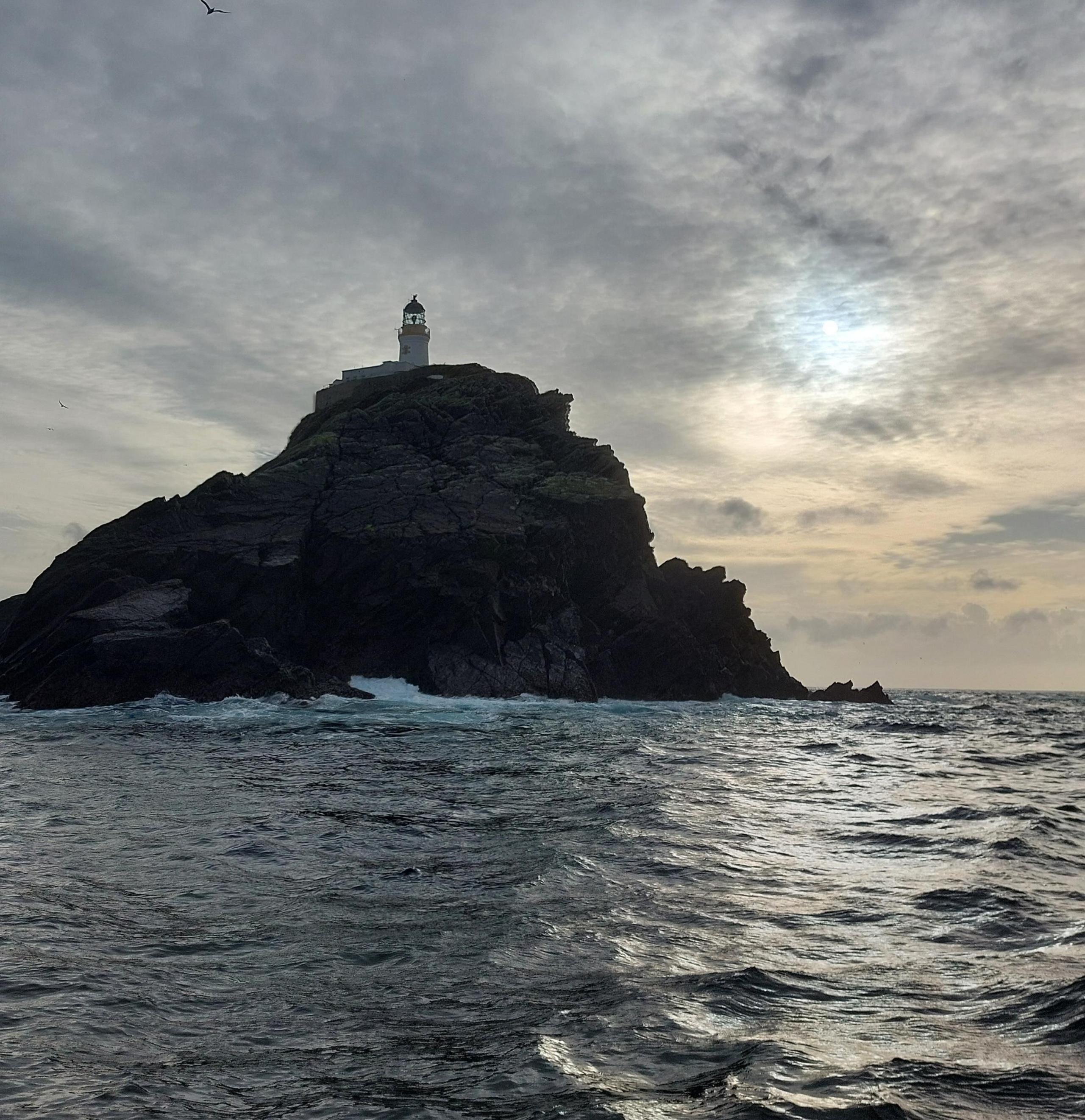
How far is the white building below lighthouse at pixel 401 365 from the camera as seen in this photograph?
95250mm

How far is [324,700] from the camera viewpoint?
56.2 metres

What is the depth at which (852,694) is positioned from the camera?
101m

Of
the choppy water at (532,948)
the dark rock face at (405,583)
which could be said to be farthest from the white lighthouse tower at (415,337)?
the choppy water at (532,948)

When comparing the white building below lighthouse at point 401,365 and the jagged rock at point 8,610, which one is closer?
the jagged rock at point 8,610

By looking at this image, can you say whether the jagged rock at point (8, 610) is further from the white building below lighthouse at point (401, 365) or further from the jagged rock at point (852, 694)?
the jagged rock at point (852, 694)

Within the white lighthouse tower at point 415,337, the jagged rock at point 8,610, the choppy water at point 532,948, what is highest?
the white lighthouse tower at point 415,337

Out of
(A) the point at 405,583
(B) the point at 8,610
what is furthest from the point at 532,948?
(B) the point at 8,610

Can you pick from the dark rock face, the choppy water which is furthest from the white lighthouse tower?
the choppy water

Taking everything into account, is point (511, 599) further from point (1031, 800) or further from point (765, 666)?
point (1031, 800)

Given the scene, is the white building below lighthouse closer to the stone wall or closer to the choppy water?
the stone wall

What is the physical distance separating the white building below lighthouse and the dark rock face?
764 cm

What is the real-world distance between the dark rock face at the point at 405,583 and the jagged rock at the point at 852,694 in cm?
1183

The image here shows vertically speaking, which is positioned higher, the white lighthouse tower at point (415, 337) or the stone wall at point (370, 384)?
the white lighthouse tower at point (415, 337)

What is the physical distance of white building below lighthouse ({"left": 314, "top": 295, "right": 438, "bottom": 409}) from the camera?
9525 cm
